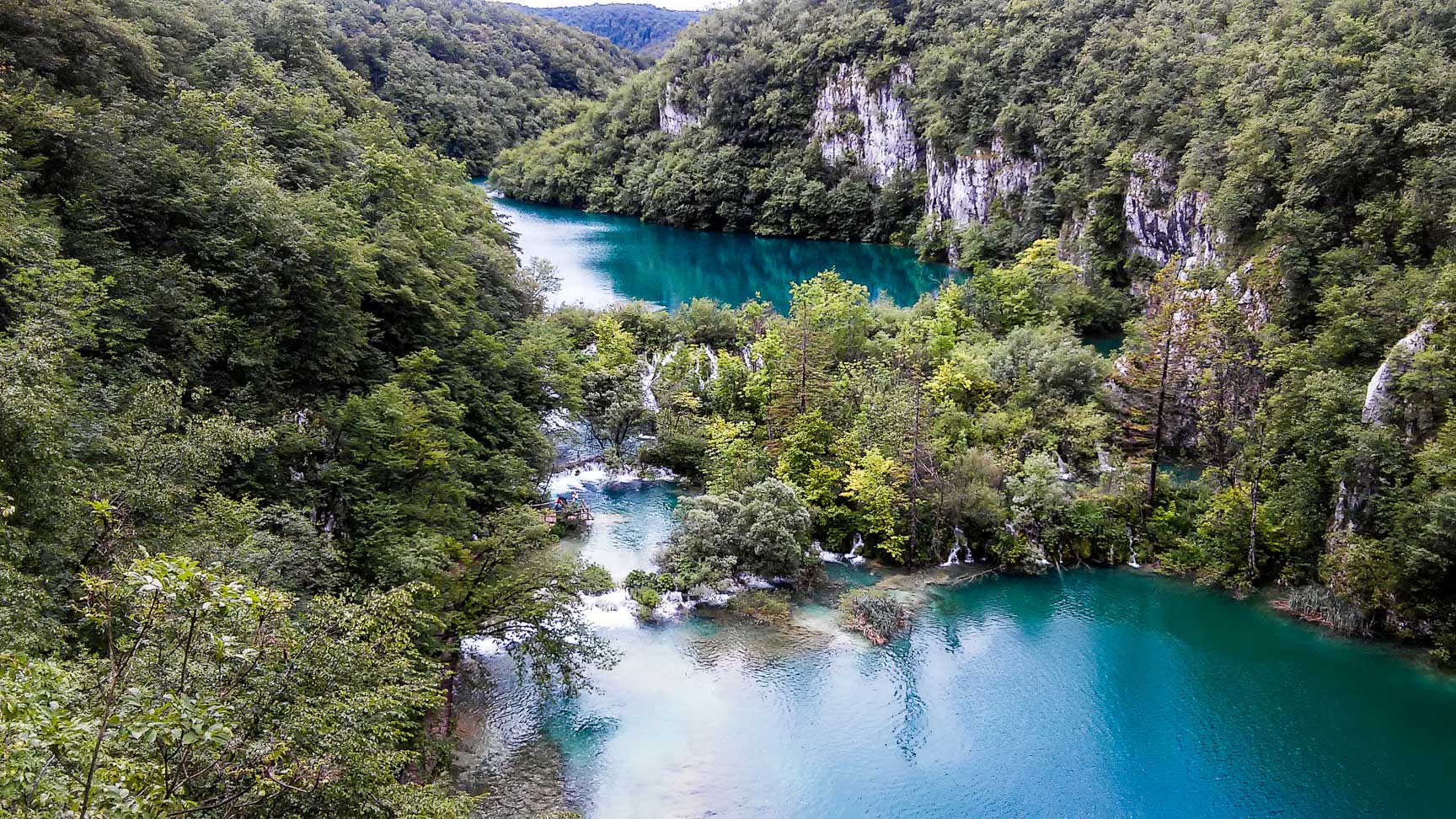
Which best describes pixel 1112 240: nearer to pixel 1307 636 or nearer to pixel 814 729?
pixel 1307 636

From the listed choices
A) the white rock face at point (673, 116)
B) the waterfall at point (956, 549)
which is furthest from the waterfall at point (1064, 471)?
the white rock face at point (673, 116)

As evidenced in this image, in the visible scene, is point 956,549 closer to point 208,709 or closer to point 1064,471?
point 1064,471

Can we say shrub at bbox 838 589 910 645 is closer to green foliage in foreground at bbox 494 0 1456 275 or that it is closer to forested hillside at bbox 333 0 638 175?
green foliage in foreground at bbox 494 0 1456 275

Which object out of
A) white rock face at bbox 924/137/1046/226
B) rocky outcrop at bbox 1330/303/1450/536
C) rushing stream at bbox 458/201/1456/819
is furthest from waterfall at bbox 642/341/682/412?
white rock face at bbox 924/137/1046/226

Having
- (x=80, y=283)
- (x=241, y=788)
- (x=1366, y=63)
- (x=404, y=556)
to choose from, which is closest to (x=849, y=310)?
(x=1366, y=63)

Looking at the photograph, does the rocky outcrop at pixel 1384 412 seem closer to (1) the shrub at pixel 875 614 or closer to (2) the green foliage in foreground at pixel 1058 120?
(2) the green foliage in foreground at pixel 1058 120
